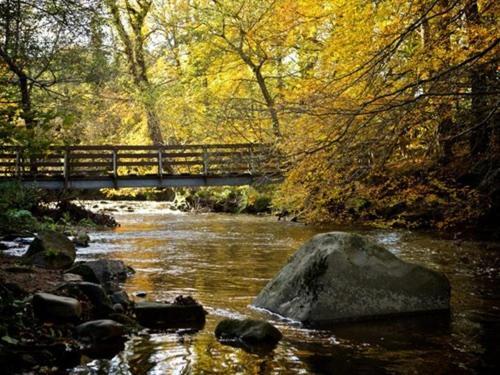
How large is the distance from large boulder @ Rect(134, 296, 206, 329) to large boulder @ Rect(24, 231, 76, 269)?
3276 mm

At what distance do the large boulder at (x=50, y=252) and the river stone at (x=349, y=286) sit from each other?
3.69 metres

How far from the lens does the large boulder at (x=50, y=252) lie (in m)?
9.18

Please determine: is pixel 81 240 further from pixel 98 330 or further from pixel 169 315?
→ pixel 98 330

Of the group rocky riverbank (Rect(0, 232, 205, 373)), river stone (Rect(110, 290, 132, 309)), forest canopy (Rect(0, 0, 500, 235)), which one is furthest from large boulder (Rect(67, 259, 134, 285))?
forest canopy (Rect(0, 0, 500, 235))

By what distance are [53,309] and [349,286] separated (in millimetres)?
3014

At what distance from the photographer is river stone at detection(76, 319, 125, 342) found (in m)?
5.48

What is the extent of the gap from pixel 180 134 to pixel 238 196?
4.35m

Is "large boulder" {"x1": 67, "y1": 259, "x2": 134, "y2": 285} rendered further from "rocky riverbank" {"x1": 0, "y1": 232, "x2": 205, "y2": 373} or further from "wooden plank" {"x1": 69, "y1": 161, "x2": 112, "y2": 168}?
"wooden plank" {"x1": 69, "y1": 161, "x2": 112, "y2": 168}

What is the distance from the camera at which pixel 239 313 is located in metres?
6.74

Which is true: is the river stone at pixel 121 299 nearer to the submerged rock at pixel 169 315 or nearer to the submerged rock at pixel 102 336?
the submerged rock at pixel 169 315

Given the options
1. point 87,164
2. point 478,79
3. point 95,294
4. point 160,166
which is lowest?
point 95,294

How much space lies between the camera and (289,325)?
629 centimetres

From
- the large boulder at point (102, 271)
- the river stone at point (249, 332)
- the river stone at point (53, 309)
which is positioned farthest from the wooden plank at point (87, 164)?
the river stone at point (249, 332)

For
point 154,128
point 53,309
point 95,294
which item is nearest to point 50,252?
point 95,294
